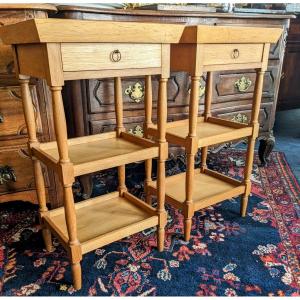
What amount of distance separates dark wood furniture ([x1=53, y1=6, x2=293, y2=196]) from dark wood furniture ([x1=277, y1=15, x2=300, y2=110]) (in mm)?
1289

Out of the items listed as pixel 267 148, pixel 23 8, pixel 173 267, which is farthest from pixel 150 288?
pixel 267 148

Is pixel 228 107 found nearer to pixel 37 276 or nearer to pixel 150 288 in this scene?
pixel 150 288

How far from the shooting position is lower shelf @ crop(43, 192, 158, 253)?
1172mm

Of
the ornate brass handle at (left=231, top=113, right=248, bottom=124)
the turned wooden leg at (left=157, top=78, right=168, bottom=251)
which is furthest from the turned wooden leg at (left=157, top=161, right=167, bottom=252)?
the ornate brass handle at (left=231, top=113, right=248, bottom=124)

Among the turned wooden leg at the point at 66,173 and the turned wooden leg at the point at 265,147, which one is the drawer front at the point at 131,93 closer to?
the turned wooden leg at the point at 66,173

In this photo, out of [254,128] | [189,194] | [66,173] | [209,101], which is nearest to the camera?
[66,173]

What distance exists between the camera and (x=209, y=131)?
156 centimetres

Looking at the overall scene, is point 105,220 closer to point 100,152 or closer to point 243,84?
point 100,152

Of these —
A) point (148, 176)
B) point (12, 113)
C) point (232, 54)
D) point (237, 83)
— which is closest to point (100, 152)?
point (148, 176)

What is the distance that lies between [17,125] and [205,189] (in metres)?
0.96

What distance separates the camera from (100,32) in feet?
3.07

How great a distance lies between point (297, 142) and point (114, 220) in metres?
2.11

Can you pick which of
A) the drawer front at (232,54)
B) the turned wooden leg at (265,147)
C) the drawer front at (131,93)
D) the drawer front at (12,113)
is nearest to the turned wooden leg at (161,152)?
the drawer front at (232,54)

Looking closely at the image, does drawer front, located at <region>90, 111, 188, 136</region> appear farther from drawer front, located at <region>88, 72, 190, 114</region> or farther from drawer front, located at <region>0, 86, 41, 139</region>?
drawer front, located at <region>0, 86, 41, 139</region>
